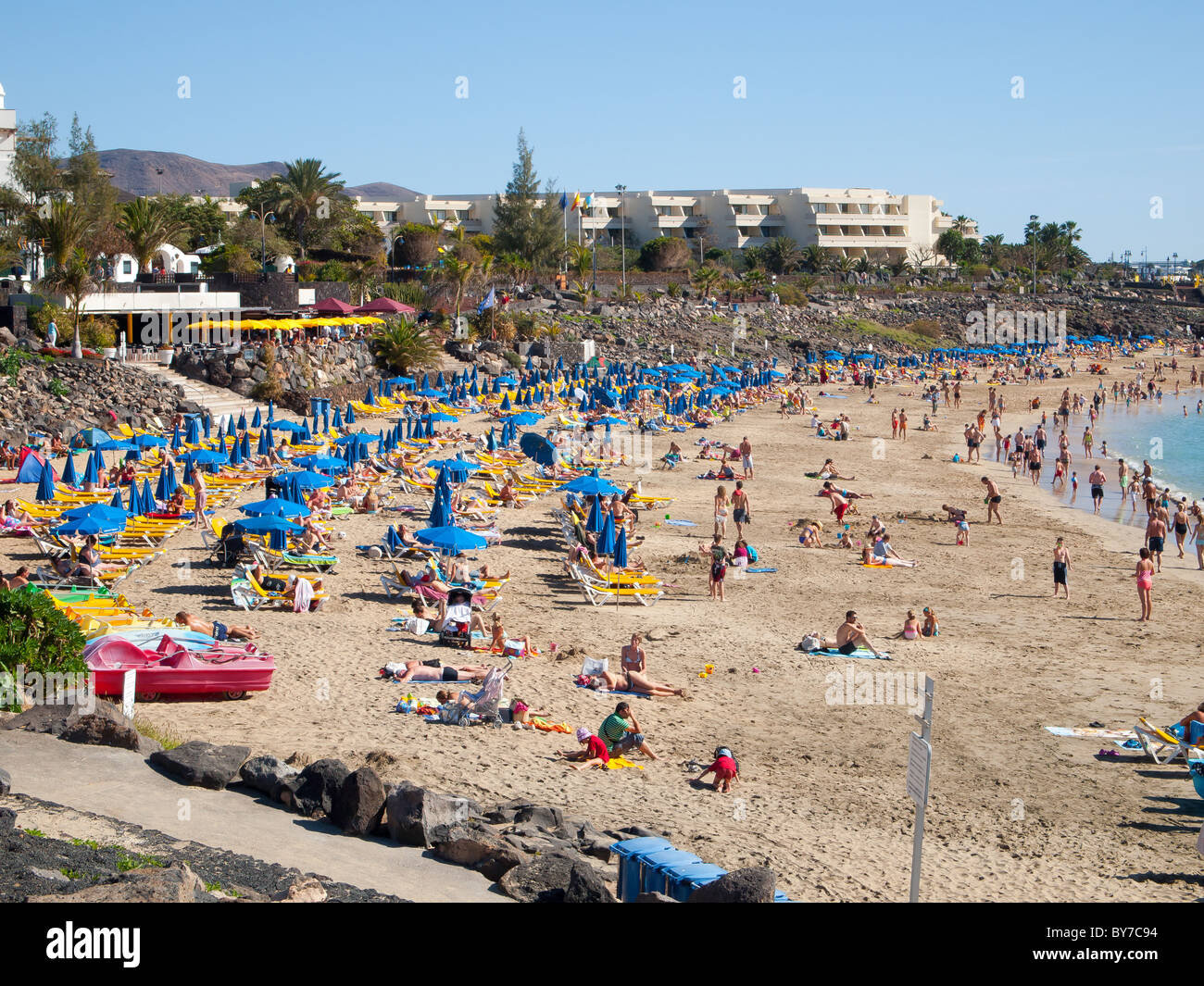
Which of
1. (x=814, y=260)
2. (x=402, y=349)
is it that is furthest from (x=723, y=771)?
(x=814, y=260)

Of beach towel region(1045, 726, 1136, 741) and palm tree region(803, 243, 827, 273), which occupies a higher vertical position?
palm tree region(803, 243, 827, 273)

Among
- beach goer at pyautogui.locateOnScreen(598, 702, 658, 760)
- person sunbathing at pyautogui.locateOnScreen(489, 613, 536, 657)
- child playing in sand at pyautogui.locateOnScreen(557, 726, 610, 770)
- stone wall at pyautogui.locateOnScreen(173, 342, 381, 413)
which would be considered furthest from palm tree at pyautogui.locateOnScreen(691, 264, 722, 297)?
child playing in sand at pyautogui.locateOnScreen(557, 726, 610, 770)

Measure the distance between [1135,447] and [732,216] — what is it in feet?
204

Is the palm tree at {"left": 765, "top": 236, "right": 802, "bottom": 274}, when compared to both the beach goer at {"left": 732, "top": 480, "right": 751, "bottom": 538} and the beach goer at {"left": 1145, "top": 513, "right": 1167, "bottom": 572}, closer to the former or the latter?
the beach goer at {"left": 732, "top": 480, "right": 751, "bottom": 538}

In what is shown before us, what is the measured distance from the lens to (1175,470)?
3197cm

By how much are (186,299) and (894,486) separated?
2486 cm

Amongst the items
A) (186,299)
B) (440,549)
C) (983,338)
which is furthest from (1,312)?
(983,338)

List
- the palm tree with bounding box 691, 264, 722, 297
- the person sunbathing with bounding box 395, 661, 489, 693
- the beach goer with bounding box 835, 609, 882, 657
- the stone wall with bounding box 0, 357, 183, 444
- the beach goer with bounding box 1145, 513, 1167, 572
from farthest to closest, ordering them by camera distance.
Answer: the palm tree with bounding box 691, 264, 722, 297, the stone wall with bounding box 0, 357, 183, 444, the beach goer with bounding box 1145, 513, 1167, 572, the beach goer with bounding box 835, 609, 882, 657, the person sunbathing with bounding box 395, 661, 489, 693

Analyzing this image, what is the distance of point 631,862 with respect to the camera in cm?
683

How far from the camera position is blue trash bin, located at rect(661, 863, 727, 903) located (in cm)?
640

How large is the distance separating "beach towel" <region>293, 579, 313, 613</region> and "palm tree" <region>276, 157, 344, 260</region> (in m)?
44.7

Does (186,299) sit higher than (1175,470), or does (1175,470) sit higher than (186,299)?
(186,299)

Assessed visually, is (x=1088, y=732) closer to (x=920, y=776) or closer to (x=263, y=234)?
(x=920, y=776)
